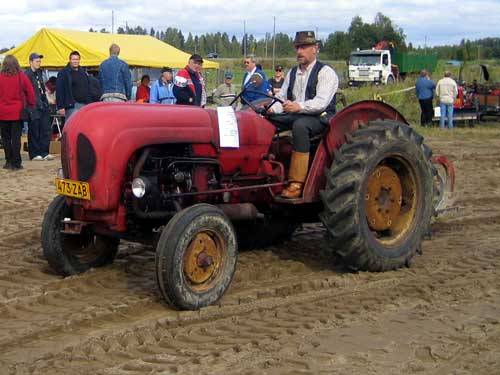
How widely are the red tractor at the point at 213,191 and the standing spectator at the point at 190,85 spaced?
361cm

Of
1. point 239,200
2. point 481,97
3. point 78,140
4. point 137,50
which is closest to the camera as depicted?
point 78,140

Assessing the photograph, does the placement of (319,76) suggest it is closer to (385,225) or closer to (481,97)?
(385,225)

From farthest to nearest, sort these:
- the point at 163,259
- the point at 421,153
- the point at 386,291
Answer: the point at 421,153
the point at 386,291
the point at 163,259

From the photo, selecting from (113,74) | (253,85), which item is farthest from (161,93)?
(253,85)

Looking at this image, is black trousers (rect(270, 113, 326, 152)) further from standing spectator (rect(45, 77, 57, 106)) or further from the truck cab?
the truck cab

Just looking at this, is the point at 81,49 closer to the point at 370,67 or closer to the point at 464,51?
the point at 370,67

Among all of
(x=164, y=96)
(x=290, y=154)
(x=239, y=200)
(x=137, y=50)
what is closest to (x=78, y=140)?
(x=239, y=200)

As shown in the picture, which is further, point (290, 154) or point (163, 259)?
point (290, 154)

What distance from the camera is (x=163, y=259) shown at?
4.67 metres

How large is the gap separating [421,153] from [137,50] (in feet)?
47.9

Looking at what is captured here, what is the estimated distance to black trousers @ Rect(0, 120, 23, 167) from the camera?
39.2 feet

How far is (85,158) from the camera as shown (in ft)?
16.4

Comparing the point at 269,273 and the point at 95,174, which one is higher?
the point at 95,174

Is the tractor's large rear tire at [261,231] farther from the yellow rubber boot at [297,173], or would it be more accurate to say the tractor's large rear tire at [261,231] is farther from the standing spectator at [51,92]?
the standing spectator at [51,92]
